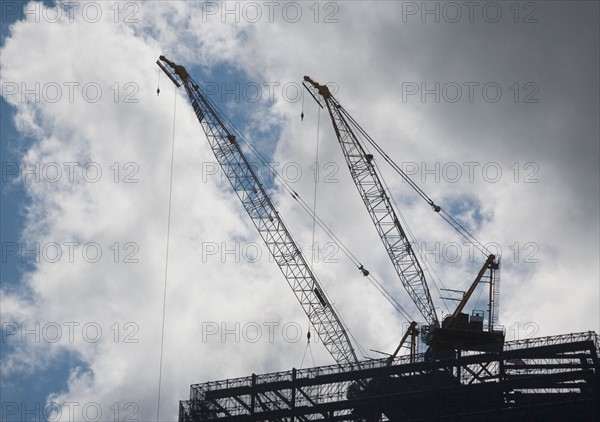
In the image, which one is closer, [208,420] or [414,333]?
[208,420]

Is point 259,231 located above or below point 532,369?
above

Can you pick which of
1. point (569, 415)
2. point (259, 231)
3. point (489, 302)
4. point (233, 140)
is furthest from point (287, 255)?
point (569, 415)

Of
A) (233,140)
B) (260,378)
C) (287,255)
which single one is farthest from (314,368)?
(233,140)

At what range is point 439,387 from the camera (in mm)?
148125

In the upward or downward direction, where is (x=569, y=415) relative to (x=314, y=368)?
downward

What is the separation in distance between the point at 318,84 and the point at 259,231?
2052 centimetres

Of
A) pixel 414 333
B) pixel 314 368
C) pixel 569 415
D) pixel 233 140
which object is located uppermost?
pixel 233 140

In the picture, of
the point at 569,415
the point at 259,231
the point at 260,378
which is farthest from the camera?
the point at 259,231

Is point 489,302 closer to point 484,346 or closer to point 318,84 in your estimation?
point 484,346

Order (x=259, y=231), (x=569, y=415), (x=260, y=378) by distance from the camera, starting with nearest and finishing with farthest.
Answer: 1. (x=569, y=415)
2. (x=260, y=378)
3. (x=259, y=231)

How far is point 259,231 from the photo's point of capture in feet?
547

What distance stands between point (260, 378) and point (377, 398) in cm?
1412

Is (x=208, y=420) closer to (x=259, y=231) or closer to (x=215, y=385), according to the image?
(x=215, y=385)

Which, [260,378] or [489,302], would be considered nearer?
[260,378]
